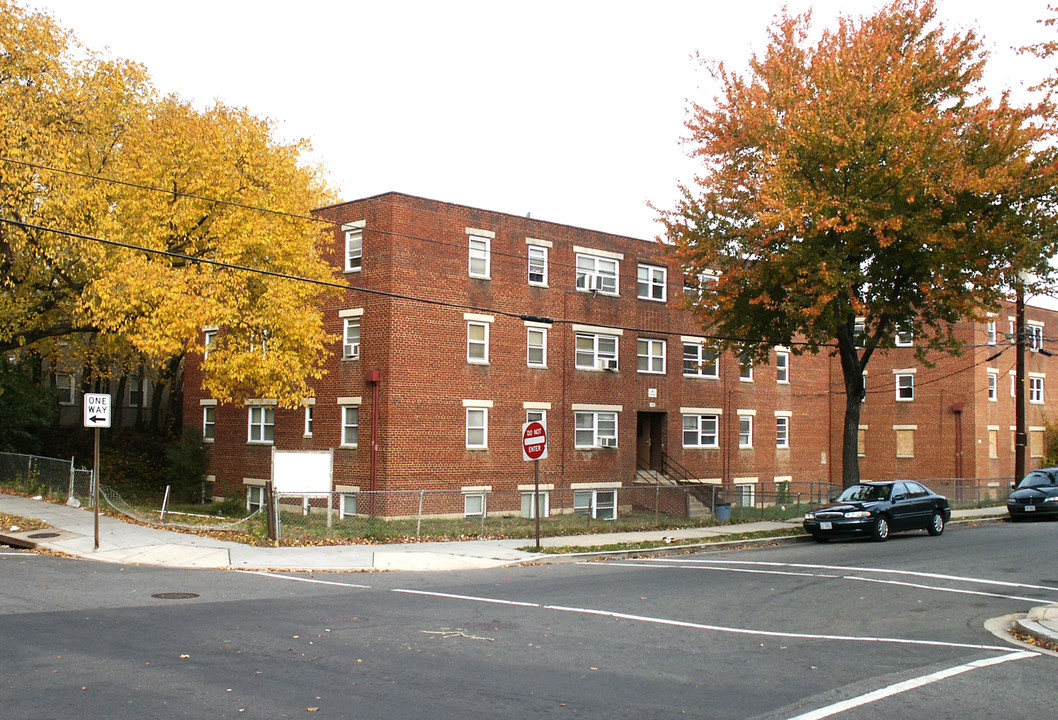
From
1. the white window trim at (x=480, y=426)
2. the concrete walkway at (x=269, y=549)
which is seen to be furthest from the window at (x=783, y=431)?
the concrete walkway at (x=269, y=549)

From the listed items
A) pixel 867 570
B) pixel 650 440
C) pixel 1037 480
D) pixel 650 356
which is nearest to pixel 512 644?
pixel 867 570

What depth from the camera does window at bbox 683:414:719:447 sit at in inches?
1501

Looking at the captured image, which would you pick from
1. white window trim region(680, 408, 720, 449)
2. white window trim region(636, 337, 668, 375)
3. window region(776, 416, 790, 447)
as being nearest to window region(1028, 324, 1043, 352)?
window region(776, 416, 790, 447)

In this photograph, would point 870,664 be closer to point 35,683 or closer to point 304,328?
point 35,683

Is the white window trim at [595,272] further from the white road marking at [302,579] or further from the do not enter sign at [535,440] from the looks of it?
the white road marking at [302,579]

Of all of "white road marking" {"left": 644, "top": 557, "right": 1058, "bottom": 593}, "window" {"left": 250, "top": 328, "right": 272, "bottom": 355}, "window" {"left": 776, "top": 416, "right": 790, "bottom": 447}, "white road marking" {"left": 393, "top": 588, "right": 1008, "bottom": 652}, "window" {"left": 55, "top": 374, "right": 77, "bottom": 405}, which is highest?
"window" {"left": 250, "top": 328, "right": 272, "bottom": 355}

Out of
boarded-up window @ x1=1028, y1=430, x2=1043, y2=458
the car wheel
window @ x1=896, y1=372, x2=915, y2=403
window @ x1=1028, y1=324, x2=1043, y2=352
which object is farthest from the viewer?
boarded-up window @ x1=1028, y1=430, x2=1043, y2=458

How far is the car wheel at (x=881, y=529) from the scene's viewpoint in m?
23.4

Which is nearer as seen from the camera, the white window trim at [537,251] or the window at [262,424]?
the white window trim at [537,251]

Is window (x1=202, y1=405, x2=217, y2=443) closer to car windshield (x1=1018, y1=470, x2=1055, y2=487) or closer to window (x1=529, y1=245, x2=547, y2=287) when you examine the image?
window (x1=529, y1=245, x2=547, y2=287)

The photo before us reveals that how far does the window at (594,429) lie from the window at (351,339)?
28.6 feet

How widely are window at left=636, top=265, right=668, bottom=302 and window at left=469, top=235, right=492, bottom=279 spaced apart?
7493 millimetres

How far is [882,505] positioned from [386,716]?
1954 centimetres

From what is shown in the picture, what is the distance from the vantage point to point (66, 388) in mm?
50188
